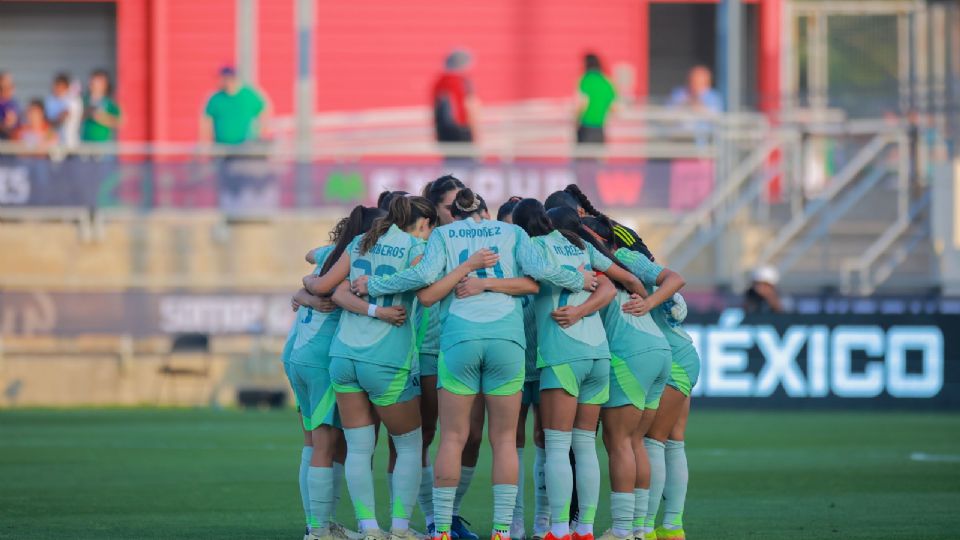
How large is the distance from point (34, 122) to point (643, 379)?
669 inches

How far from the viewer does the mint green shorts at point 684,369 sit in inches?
404

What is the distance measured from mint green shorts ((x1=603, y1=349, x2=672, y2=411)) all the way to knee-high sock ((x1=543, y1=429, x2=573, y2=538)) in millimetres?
481

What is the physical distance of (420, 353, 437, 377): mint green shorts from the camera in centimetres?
1029

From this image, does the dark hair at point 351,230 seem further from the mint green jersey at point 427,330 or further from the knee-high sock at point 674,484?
the knee-high sock at point 674,484

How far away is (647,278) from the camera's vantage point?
1007 cm

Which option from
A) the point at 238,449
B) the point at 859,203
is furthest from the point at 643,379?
the point at 859,203

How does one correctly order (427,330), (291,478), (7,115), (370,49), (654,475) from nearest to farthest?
(654,475)
(427,330)
(291,478)
(7,115)
(370,49)

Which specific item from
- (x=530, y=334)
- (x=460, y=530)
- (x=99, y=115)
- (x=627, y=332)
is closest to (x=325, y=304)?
(x=530, y=334)

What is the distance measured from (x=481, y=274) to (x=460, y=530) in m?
1.81

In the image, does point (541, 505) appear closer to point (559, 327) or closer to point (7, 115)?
point (559, 327)

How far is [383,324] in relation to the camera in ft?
31.9

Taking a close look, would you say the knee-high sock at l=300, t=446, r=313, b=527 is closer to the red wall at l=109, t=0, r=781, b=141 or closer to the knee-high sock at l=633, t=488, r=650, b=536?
the knee-high sock at l=633, t=488, r=650, b=536

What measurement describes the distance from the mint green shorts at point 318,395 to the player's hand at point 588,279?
1600 millimetres

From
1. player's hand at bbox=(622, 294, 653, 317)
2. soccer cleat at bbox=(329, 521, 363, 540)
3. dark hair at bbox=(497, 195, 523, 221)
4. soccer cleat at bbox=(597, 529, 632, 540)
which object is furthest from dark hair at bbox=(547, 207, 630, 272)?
soccer cleat at bbox=(329, 521, 363, 540)
